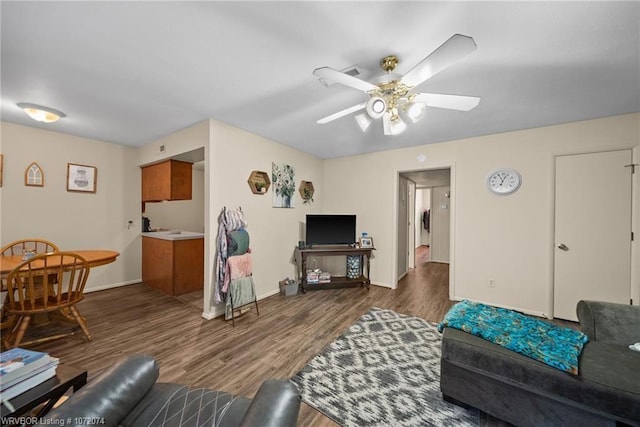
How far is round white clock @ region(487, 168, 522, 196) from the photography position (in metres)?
3.06

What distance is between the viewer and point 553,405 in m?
1.26

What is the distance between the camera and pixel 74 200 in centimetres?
351

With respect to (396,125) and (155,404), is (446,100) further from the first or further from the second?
(155,404)

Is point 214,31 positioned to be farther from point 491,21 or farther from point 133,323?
point 133,323

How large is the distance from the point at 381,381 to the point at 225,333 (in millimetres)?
1631

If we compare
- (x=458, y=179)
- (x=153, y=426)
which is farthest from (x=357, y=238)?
(x=153, y=426)

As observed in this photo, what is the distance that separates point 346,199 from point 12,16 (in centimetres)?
401

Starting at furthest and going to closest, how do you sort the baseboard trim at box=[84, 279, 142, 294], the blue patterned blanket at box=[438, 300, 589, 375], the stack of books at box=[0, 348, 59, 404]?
the baseboard trim at box=[84, 279, 142, 294]
the blue patterned blanket at box=[438, 300, 589, 375]
the stack of books at box=[0, 348, 59, 404]

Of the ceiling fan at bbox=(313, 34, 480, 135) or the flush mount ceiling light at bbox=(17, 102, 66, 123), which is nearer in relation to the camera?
the ceiling fan at bbox=(313, 34, 480, 135)

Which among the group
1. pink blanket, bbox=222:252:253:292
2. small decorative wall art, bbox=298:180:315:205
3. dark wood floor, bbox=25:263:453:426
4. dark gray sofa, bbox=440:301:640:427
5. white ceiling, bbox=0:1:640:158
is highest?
white ceiling, bbox=0:1:640:158

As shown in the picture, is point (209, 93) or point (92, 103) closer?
point (209, 93)

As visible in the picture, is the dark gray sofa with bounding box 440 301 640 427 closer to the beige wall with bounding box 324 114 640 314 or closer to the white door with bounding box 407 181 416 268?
the beige wall with bounding box 324 114 640 314

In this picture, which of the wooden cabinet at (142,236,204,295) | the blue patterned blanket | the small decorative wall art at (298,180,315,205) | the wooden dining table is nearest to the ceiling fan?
the blue patterned blanket

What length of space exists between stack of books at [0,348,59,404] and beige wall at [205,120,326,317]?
5.76 feet
